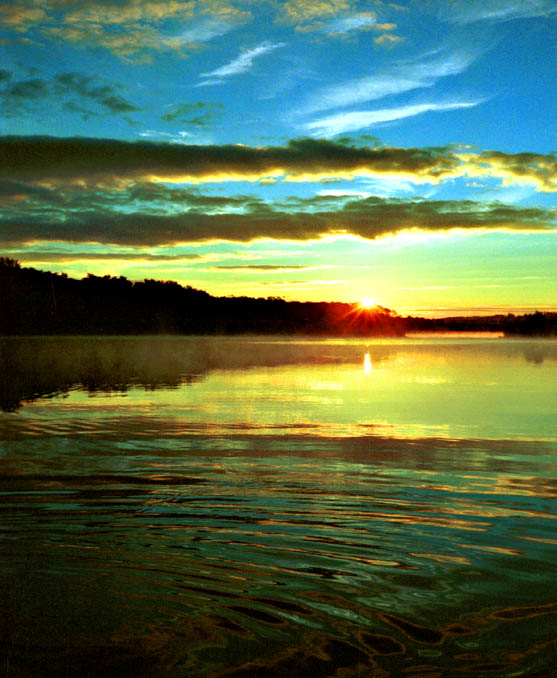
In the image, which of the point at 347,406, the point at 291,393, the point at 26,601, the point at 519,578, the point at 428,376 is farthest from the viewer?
the point at 428,376

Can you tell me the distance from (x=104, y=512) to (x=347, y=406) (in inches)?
528

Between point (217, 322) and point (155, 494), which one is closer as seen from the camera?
point (155, 494)

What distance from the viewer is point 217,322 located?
573ft

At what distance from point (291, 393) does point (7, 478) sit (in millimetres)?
14840

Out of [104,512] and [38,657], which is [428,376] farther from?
[38,657]

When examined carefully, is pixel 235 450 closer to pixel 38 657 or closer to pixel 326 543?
pixel 326 543

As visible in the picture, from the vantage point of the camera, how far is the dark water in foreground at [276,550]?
205 inches

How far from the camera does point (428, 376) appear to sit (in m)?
33.8

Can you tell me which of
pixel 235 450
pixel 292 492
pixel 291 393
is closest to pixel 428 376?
pixel 291 393

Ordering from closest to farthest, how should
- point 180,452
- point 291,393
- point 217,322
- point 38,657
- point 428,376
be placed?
point 38,657 < point 180,452 < point 291,393 < point 428,376 < point 217,322

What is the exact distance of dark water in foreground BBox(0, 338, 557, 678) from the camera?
5.20m

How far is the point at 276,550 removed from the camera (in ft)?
24.1

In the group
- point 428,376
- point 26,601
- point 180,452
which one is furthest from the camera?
point 428,376

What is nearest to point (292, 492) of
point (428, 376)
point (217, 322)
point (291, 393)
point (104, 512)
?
point (104, 512)
